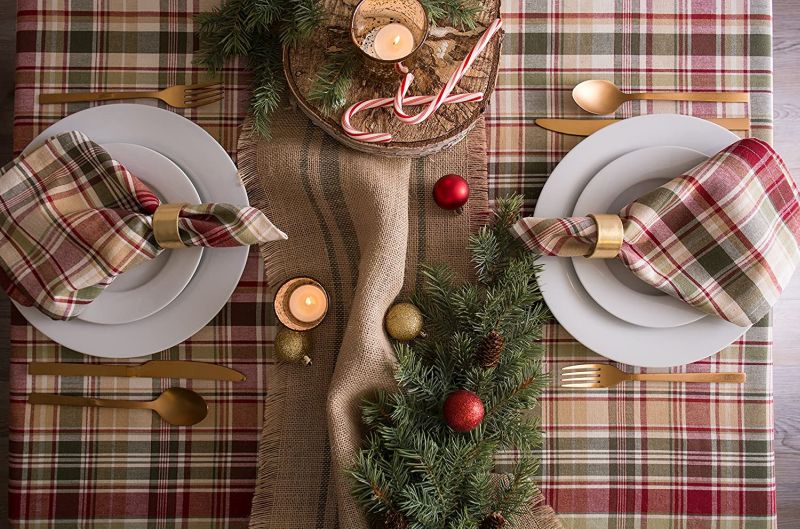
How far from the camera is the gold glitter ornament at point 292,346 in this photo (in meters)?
0.90

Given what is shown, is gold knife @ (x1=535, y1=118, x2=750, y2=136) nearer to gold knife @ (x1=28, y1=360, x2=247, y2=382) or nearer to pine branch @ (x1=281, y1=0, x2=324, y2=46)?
pine branch @ (x1=281, y1=0, x2=324, y2=46)

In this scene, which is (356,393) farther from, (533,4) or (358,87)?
(533,4)

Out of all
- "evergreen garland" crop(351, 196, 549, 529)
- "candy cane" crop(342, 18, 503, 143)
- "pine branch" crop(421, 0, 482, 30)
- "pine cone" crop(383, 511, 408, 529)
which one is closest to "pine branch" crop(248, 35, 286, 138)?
"candy cane" crop(342, 18, 503, 143)

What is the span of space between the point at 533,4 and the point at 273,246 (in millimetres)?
576

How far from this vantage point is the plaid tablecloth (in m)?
0.94

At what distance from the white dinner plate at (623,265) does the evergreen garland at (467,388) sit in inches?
3.7

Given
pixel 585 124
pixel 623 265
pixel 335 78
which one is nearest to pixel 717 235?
pixel 623 265

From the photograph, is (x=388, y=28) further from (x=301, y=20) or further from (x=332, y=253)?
(x=332, y=253)

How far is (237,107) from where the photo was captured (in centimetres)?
95

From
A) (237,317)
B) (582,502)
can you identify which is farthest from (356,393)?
(582,502)

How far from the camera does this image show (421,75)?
33.1 inches

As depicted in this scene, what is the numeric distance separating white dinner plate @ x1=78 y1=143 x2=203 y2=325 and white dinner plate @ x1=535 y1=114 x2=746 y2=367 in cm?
54

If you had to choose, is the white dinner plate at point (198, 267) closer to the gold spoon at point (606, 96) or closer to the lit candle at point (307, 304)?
the lit candle at point (307, 304)

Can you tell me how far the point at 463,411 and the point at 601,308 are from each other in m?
0.29
